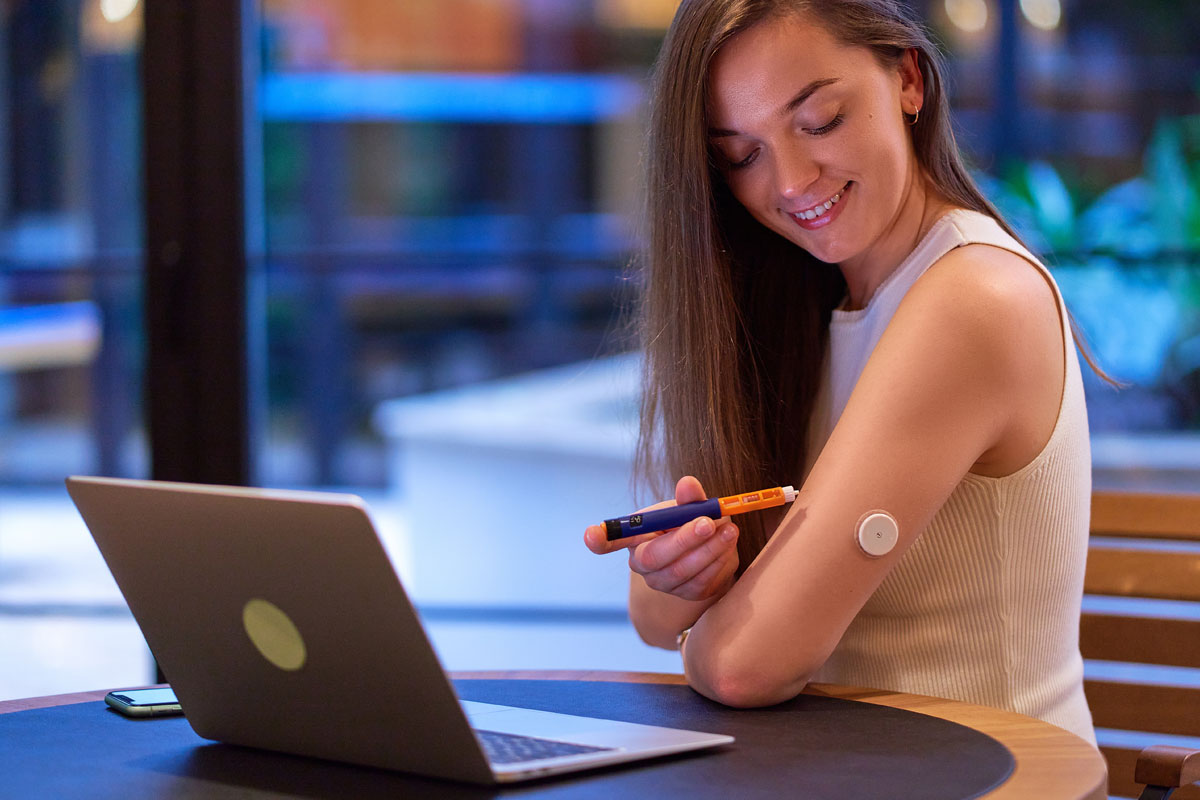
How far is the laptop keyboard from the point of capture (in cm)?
82

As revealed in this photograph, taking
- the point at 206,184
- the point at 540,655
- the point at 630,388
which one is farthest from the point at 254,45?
the point at 540,655

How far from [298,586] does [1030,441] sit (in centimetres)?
67

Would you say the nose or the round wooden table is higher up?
the nose

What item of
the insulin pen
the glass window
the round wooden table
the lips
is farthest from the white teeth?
the glass window

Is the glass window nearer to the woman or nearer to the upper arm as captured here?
the woman

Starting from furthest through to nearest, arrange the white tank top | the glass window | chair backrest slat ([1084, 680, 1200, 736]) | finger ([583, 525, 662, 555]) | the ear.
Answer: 1. the glass window
2. chair backrest slat ([1084, 680, 1200, 736])
3. the ear
4. the white tank top
5. finger ([583, 525, 662, 555])

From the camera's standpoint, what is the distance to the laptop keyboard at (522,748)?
0.82 metres

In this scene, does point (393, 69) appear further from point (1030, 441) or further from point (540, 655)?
point (1030, 441)

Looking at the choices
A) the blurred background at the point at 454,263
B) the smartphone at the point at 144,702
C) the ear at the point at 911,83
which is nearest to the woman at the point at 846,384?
the ear at the point at 911,83

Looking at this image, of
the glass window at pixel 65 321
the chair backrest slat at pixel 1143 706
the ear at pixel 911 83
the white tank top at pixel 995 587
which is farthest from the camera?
the glass window at pixel 65 321

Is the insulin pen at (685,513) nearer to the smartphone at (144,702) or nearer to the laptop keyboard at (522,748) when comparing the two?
the laptop keyboard at (522,748)

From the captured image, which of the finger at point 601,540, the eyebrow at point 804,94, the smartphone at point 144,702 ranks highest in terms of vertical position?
the eyebrow at point 804,94

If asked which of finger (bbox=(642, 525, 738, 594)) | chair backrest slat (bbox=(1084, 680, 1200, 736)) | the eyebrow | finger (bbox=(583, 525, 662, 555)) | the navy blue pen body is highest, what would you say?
the eyebrow

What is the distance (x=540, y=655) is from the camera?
3.32 m
